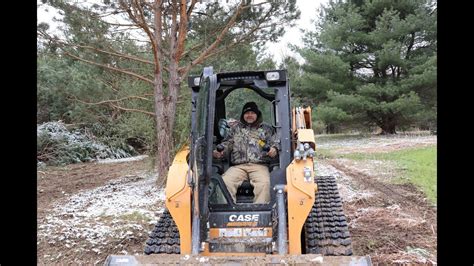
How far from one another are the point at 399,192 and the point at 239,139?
4.22m

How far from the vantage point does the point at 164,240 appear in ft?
13.3

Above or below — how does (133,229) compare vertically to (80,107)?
below

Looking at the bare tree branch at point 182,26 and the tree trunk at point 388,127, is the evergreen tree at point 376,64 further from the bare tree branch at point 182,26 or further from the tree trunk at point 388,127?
the bare tree branch at point 182,26

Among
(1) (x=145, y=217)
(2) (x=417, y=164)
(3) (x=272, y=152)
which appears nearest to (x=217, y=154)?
(3) (x=272, y=152)

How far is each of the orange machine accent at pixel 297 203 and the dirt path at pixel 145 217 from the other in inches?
46.4

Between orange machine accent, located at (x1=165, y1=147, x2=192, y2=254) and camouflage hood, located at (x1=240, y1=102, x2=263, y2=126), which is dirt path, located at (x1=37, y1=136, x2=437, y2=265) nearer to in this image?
orange machine accent, located at (x1=165, y1=147, x2=192, y2=254)

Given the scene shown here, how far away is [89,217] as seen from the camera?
6.70 m

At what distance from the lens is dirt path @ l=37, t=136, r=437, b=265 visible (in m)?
4.80

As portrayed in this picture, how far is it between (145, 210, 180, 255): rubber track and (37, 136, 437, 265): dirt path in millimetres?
835

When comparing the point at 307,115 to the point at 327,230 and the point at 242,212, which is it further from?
the point at 242,212

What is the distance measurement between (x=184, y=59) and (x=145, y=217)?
5.39m

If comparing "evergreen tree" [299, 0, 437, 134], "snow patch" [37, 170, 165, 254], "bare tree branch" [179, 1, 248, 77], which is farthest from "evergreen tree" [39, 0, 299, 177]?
"evergreen tree" [299, 0, 437, 134]

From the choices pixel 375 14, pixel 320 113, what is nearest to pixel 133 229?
pixel 320 113
